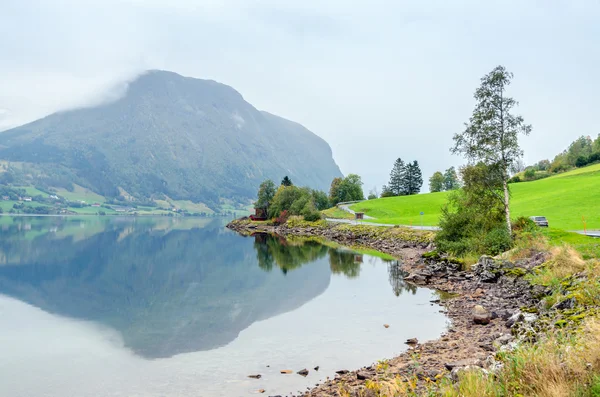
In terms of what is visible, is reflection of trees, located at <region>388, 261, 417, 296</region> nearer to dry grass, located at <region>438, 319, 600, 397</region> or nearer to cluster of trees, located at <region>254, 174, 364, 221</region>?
dry grass, located at <region>438, 319, 600, 397</region>

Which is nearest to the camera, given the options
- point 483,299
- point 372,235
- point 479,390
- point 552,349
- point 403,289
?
point 479,390

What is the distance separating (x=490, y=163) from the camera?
37.8m

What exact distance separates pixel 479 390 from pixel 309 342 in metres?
12.6

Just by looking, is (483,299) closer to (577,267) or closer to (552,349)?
(577,267)

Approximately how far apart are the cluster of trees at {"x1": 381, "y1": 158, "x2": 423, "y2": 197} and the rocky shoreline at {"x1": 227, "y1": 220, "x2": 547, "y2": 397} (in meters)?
109

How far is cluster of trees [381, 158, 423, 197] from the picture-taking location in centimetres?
15612

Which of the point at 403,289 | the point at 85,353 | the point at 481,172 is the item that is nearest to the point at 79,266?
the point at 85,353

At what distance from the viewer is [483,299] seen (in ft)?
85.9

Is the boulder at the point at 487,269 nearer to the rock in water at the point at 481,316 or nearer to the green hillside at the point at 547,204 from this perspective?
the rock in water at the point at 481,316

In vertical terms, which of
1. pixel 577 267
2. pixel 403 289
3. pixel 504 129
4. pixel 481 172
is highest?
pixel 504 129

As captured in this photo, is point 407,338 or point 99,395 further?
point 407,338

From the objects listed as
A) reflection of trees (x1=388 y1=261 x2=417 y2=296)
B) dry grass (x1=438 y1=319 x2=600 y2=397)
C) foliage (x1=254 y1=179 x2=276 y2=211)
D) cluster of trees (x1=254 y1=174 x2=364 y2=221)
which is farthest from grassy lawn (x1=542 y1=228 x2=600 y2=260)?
foliage (x1=254 y1=179 x2=276 y2=211)

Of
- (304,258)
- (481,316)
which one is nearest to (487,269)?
(481,316)

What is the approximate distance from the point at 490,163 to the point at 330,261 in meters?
22.7
